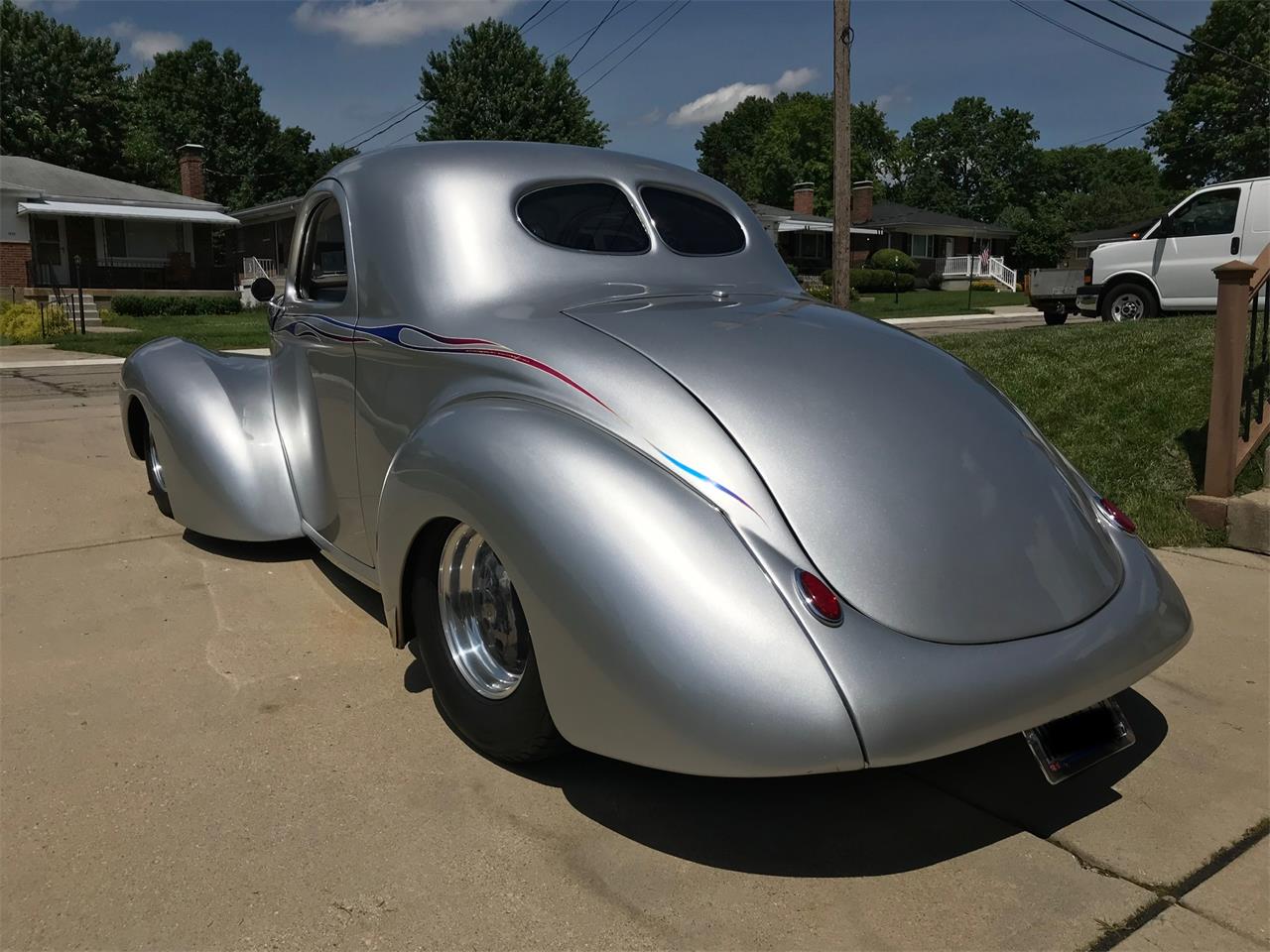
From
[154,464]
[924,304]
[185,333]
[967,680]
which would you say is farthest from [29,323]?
[924,304]

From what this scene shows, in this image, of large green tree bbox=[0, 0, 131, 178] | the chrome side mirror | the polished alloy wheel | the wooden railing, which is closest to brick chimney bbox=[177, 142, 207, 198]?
large green tree bbox=[0, 0, 131, 178]

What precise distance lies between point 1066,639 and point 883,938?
788mm

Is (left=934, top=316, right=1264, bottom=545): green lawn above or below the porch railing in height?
below

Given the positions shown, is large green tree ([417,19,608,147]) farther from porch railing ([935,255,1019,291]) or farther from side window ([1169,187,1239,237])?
side window ([1169,187,1239,237])

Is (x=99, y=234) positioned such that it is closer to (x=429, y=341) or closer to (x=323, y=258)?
(x=323, y=258)

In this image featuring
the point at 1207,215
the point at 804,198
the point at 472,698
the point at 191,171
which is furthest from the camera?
the point at 804,198

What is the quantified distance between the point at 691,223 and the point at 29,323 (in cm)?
1938

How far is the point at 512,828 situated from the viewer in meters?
2.49

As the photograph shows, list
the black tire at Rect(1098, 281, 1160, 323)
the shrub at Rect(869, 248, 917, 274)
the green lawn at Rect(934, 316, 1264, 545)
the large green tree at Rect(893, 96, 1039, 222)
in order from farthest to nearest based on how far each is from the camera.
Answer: the large green tree at Rect(893, 96, 1039, 222) < the shrub at Rect(869, 248, 917, 274) < the black tire at Rect(1098, 281, 1160, 323) < the green lawn at Rect(934, 316, 1264, 545)

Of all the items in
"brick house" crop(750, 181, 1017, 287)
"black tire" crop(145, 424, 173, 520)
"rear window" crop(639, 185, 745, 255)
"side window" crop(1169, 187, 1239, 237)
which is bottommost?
"black tire" crop(145, 424, 173, 520)

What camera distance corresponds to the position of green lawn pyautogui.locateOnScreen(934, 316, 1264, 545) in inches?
214

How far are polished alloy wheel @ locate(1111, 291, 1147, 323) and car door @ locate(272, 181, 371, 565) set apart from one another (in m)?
12.1

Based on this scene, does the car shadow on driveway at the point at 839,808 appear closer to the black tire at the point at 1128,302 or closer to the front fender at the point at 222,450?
the front fender at the point at 222,450

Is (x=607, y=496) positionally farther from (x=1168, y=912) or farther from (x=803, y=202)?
(x=803, y=202)
